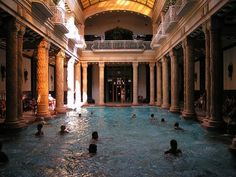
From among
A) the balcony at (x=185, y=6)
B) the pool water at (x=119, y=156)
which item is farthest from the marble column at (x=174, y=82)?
the pool water at (x=119, y=156)

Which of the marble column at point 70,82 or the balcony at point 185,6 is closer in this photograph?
the balcony at point 185,6

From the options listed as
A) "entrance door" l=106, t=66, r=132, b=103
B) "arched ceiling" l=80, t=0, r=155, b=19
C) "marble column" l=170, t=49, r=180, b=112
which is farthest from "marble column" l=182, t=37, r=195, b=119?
"entrance door" l=106, t=66, r=132, b=103

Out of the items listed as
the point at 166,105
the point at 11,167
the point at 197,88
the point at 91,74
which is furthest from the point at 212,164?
the point at 91,74

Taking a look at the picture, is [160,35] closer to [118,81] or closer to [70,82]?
[70,82]

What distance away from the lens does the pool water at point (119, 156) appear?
265 inches

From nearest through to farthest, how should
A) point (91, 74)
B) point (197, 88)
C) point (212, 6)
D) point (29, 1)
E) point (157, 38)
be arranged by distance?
1. point (212, 6)
2. point (29, 1)
3. point (157, 38)
4. point (197, 88)
5. point (91, 74)

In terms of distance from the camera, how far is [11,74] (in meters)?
12.2

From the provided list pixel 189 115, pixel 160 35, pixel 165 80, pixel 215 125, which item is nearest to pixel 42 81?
pixel 189 115

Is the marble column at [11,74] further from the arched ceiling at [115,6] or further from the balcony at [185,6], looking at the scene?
the arched ceiling at [115,6]

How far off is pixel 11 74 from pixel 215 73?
325 inches

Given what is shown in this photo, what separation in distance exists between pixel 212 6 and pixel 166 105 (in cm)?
1492

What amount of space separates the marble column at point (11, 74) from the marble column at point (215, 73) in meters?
7.81

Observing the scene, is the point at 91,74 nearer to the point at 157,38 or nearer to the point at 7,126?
the point at 157,38

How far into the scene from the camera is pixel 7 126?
12.0 meters
